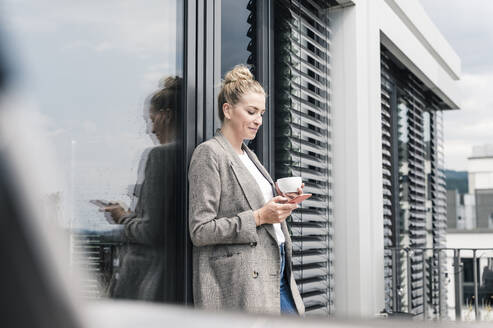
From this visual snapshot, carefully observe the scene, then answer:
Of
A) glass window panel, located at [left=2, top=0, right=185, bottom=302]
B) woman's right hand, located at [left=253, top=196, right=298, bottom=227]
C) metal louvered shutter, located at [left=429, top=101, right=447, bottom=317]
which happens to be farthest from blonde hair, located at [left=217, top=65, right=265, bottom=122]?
metal louvered shutter, located at [left=429, top=101, right=447, bottom=317]

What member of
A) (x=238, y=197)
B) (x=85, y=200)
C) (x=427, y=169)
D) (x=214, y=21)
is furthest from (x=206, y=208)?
(x=427, y=169)

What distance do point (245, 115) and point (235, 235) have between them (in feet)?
1.49

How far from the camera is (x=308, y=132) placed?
3152 mm

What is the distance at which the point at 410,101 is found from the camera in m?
5.53

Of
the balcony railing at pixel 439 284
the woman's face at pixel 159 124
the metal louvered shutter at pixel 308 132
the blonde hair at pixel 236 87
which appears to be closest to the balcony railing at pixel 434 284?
the balcony railing at pixel 439 284

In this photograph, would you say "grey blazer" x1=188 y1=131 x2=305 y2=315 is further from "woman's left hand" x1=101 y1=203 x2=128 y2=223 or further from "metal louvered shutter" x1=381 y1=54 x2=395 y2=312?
"metal louvered shutter" x1=381 y1=54 x2=395 y2=312

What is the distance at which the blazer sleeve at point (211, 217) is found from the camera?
1.78 m

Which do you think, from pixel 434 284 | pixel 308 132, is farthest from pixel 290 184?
pixel 434 284

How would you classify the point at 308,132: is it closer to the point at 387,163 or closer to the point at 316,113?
the point at 316,113

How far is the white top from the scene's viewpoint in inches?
78.3

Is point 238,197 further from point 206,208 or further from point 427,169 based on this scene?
point 427,169

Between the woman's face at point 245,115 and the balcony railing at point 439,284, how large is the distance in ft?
7.83

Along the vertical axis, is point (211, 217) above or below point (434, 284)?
above

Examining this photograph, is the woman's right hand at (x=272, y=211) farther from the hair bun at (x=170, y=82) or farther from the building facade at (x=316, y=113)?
the hair bun at (x=170, y=82)
